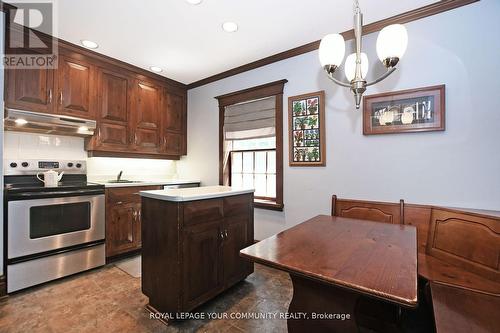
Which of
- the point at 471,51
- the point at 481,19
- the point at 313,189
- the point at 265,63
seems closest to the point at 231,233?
the point at 313,189

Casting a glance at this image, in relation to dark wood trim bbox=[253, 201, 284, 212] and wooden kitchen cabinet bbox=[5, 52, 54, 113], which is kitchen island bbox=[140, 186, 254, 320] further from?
wooden kitchen cabinet bbox=[5, 52, 54, 113]

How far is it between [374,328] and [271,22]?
2729mm

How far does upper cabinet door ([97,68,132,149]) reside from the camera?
9.84 feet

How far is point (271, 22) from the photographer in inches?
89.4

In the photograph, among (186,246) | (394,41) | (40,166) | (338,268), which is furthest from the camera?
(40,166)

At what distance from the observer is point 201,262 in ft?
6.04

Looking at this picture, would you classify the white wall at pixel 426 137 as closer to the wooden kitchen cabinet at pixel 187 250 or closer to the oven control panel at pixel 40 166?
the wooden kitchen cabinet at pixel 187 250

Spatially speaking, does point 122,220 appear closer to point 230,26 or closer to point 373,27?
point 230,26

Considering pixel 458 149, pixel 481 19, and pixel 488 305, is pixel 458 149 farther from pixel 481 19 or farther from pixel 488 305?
pixel 488 305

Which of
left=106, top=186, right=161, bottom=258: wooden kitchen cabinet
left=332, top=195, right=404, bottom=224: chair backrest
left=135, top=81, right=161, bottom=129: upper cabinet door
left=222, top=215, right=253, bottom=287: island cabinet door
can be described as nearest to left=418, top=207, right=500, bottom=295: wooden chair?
left=332, top=195, right=404, bottom=224: chair backrest

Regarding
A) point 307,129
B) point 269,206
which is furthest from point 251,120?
point 269,206

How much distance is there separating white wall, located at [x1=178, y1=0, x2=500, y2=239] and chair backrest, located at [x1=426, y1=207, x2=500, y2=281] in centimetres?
31

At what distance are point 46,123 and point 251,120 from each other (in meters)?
2.34

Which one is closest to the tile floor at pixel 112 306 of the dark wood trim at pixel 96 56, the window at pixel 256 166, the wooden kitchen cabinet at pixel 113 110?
the window at pixel 256 166
